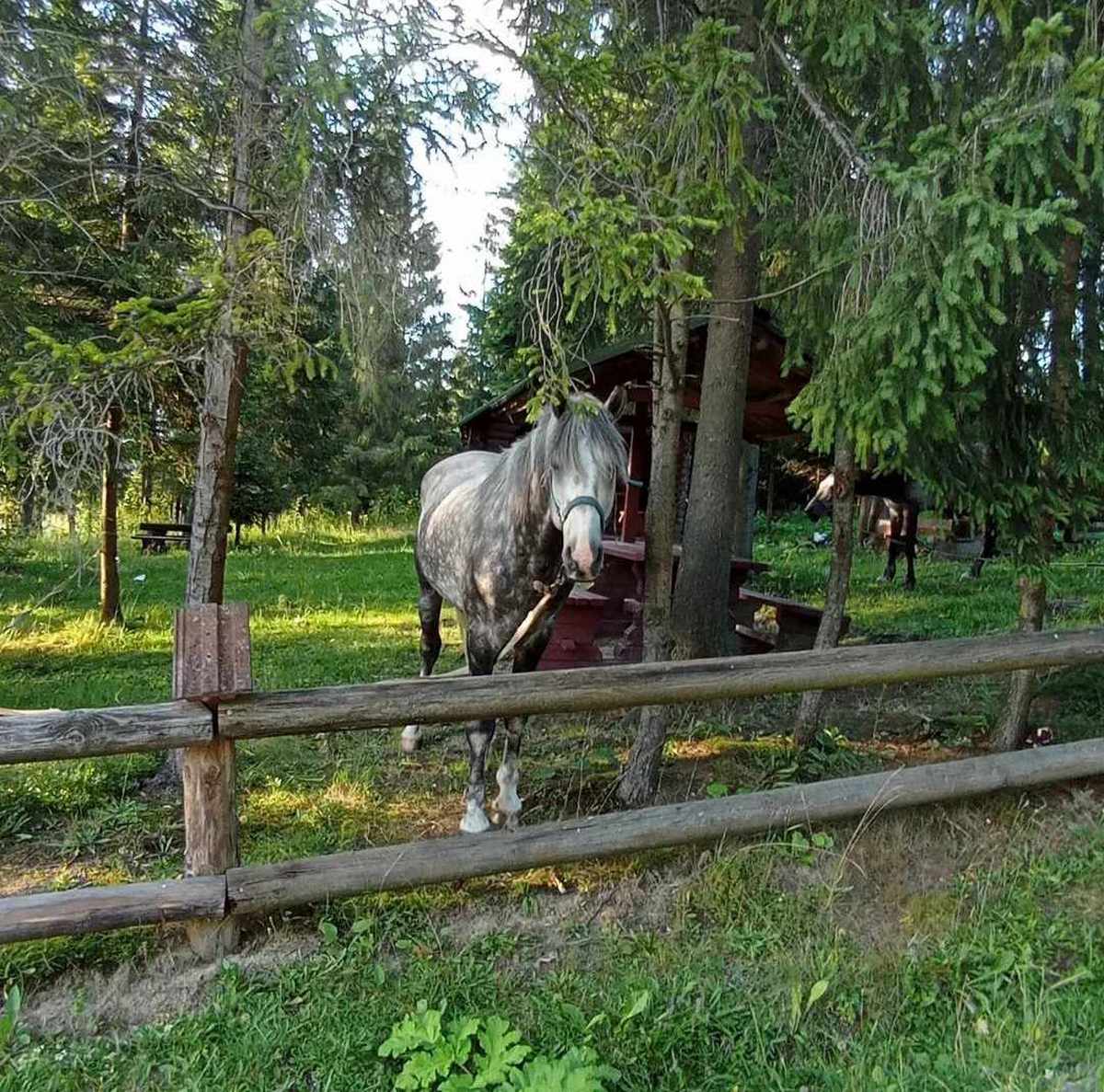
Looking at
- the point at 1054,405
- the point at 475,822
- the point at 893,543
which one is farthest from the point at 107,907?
the point at 893,543

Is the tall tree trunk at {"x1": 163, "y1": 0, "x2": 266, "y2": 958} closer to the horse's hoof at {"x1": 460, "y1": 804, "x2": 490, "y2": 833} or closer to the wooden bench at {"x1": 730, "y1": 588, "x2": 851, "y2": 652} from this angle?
the horse's hoof at {"x1": 460, "y1": 804, "x2": 490, "y2": 833}

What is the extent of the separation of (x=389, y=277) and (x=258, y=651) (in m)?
5.17

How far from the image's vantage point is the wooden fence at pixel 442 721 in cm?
261

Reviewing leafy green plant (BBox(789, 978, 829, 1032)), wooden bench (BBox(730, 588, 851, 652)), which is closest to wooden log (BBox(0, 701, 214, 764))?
leafy green plant (BBox(789, 978, 829, 1032))

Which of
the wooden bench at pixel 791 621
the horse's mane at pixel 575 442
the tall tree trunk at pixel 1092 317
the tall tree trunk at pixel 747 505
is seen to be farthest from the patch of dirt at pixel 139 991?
the tall tree trunk at pixel 747 505

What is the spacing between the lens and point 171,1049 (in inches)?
91.5

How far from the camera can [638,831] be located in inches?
126

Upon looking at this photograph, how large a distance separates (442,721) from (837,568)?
2.83 meters

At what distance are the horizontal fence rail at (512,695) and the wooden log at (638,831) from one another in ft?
1.59

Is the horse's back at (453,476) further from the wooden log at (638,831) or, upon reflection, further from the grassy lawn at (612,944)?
the wooden log at (638,831)

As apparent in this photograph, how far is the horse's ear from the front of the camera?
3688mm

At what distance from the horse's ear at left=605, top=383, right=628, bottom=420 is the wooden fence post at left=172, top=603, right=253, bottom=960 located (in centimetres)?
200

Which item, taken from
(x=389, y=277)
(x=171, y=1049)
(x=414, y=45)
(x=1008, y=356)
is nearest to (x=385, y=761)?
(x=171, y=1049)

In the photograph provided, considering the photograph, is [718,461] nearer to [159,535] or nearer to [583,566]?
[583,566]
